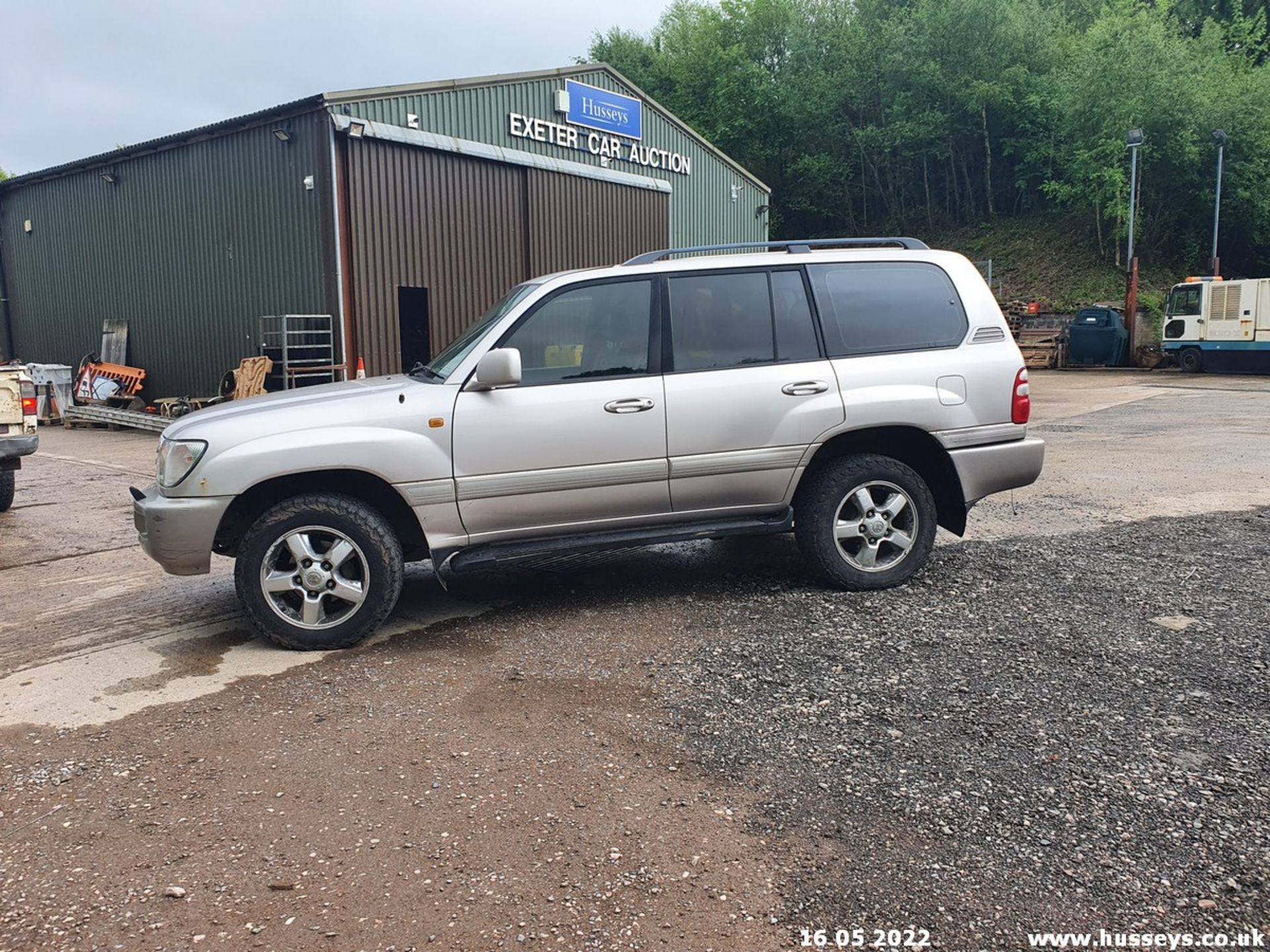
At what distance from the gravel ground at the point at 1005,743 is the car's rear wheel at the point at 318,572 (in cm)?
162

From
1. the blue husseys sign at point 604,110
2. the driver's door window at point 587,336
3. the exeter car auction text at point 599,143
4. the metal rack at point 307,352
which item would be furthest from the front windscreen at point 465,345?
the blue husseys sign at point 604,110

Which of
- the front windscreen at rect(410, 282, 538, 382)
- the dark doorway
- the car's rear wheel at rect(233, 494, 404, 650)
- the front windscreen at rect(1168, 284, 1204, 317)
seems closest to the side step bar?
the car's rear wheel at rect(233, 494, 404, 650)

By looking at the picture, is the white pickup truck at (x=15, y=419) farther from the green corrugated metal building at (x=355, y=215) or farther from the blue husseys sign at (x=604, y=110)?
the blue husseys sign at (x=604, y=110)

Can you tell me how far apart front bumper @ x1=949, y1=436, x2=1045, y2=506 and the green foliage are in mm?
31740

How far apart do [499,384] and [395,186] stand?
11.5 m

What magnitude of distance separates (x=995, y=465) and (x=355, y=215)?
11.7 metres

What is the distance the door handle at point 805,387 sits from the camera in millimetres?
5406

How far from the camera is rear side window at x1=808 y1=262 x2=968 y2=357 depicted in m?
5.61

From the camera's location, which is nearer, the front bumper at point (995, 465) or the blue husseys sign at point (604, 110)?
the front bumper at point (995, 465)

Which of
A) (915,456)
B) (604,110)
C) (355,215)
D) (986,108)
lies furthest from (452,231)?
(986,108)

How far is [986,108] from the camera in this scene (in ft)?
132

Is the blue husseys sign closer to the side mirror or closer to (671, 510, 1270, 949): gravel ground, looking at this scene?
the side mirror

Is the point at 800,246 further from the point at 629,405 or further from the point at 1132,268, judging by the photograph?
the point at 1132,268

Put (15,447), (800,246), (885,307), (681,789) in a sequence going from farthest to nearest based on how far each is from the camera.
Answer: (15,447) < (800,246) < (885,307) < (681,789)
